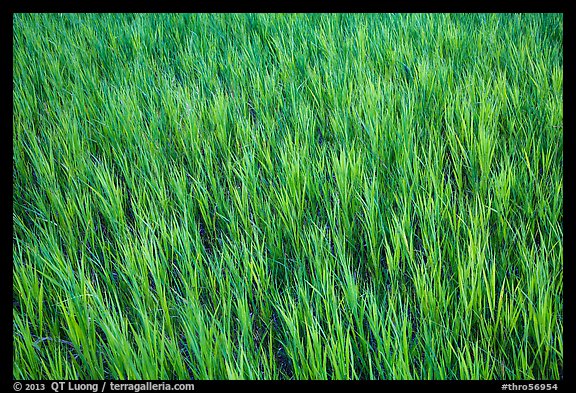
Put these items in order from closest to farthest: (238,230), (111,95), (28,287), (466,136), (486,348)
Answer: (486,348) → (28,287) → (238,230) → (466,136) → (111,95)

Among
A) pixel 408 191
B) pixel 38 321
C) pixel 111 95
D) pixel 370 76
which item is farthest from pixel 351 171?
pixel 111 95

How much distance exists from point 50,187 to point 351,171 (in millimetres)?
891

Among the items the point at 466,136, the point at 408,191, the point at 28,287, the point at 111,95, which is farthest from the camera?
the point at 111,95

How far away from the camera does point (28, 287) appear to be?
1.01m

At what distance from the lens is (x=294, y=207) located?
48.6 inches

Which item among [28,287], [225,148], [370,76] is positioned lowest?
[28,287]

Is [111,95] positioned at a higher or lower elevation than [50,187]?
higher

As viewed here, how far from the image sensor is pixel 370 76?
6.07 feet

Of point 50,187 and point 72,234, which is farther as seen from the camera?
point 50,187

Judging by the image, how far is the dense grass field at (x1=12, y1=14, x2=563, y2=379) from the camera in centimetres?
89

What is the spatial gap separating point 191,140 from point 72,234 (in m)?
0.49

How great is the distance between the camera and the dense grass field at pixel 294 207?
35.0 inches

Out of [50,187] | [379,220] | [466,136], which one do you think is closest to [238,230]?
[379,220]

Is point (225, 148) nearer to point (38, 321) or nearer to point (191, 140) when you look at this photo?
point (191, 140)
